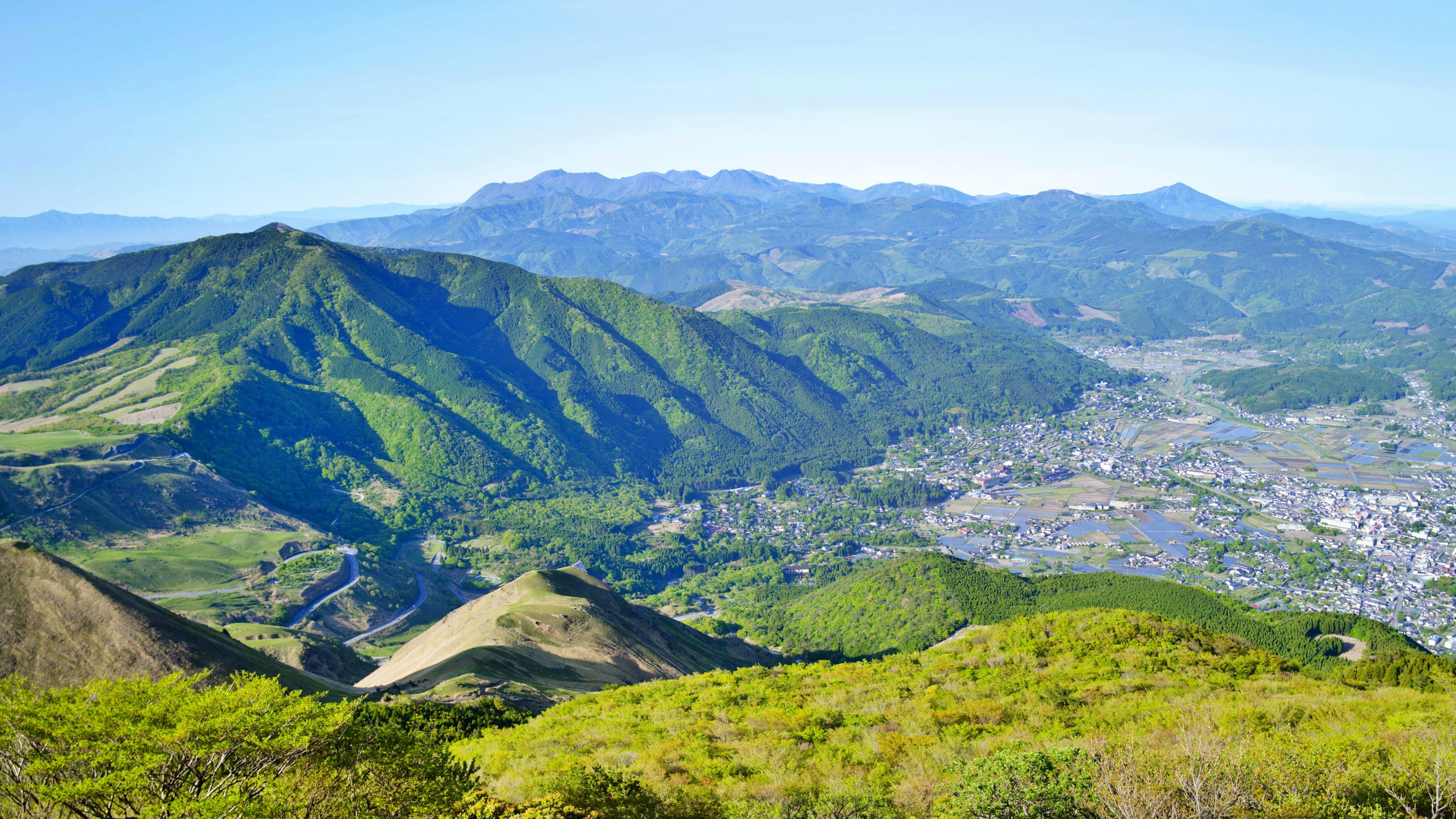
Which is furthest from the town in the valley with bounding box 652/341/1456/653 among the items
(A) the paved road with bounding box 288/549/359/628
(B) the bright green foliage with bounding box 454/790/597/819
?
(B) the bright green foliage with bounding box 454/790/597/819

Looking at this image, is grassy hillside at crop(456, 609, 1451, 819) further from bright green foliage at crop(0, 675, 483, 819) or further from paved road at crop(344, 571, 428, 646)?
paved road at crop(344, 571, 428, 646)

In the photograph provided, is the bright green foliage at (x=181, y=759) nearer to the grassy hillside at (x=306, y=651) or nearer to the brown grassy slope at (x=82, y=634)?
the brown grassy slope at (x=82, y=634)

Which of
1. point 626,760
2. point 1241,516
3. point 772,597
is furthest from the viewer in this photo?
point 1241,516

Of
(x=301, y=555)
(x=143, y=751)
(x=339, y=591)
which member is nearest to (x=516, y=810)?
(x=143, y=751)

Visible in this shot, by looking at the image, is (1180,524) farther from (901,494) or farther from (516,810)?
(516,810)

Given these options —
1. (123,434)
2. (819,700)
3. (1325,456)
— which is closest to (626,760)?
(819,700)

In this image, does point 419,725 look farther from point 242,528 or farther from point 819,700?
point 242,528
